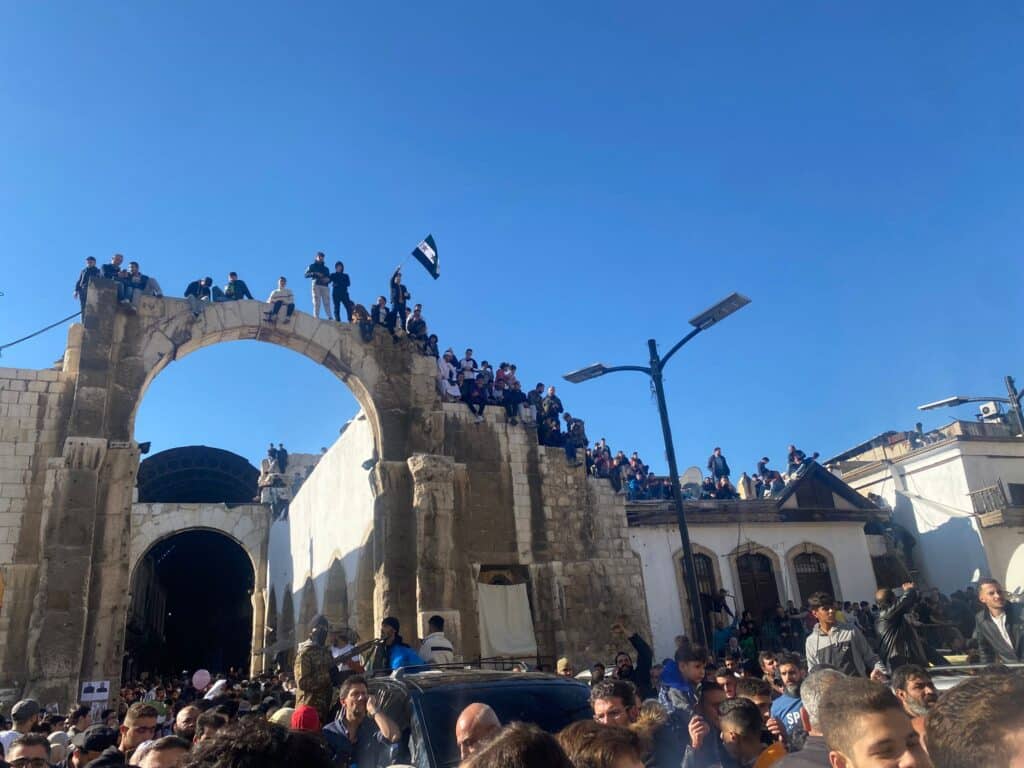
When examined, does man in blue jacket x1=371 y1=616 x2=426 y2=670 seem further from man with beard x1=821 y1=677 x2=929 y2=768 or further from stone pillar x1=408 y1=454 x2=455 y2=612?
man with beard x1=821 y1=677 x2=929 y2=768

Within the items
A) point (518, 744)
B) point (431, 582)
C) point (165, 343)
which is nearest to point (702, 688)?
point (518, 744)

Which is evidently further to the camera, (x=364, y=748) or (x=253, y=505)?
(x=253, y=505)

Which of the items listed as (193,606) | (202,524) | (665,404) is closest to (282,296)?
(665,404)

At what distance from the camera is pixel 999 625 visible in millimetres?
6590

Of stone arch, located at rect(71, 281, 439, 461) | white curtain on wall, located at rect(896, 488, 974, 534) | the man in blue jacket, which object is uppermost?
stone arch, located at rect(71, 281, 439, 461)

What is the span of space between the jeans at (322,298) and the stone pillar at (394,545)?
336cm

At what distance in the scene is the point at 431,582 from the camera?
13.7m

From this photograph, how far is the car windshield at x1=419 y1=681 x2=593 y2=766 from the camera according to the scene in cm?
488

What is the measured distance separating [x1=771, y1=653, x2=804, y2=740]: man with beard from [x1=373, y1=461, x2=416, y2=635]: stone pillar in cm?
894

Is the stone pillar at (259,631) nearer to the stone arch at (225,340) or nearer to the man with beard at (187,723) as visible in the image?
the stone arch at (225,340)

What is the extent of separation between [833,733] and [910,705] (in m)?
2.73

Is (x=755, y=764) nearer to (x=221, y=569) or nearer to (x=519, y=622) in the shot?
(x=519, y=622)

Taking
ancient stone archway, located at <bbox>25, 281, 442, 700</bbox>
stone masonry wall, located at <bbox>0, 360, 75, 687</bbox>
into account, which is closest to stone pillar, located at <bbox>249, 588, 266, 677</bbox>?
ancient stone archway, located at <bbox>25, 281, 442, 700</bbox>

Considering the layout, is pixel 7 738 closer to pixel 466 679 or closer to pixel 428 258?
pixel 466 679
